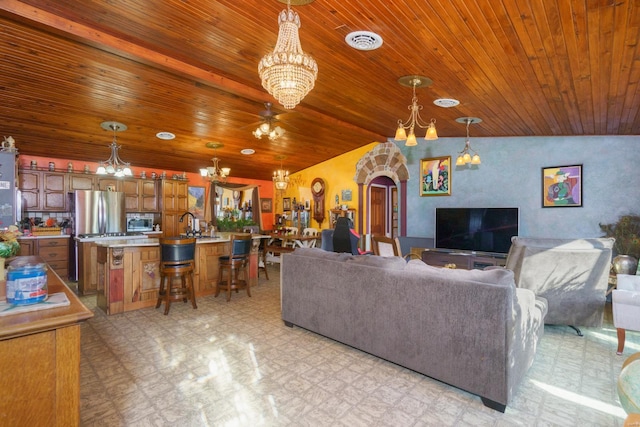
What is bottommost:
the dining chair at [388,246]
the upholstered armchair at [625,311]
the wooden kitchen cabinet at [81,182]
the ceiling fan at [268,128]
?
the upholstered armchair at [625,311]

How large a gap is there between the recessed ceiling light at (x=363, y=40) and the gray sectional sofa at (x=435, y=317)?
185 centimetres

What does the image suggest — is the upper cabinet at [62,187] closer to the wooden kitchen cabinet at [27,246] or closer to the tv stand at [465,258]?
the wooden kitchen cabinet at [27,246]

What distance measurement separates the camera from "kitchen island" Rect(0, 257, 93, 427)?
1.21 meters

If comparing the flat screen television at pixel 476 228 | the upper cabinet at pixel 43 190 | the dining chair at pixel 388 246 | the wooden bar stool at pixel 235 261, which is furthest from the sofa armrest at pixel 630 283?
the upper cabinet at pixel 43 190

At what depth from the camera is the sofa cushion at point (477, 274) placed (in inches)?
87.7

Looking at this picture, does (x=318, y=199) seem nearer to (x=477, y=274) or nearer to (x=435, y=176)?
(x=435, y=176)

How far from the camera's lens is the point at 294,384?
8.21 ft

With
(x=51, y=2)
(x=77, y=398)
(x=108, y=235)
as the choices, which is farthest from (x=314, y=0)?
(x=108, y=235)

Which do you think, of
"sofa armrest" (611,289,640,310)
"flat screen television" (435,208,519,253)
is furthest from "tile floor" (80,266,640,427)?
"flat screen television" (435,208,519,253)

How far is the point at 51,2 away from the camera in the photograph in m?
2.56

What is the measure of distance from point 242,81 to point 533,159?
193 inches

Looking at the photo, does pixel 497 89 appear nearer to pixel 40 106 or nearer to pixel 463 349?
pixel 463 349

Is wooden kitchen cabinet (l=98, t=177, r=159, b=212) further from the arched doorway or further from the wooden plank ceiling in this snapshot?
the arched doorway

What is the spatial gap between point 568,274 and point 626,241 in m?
2.14
